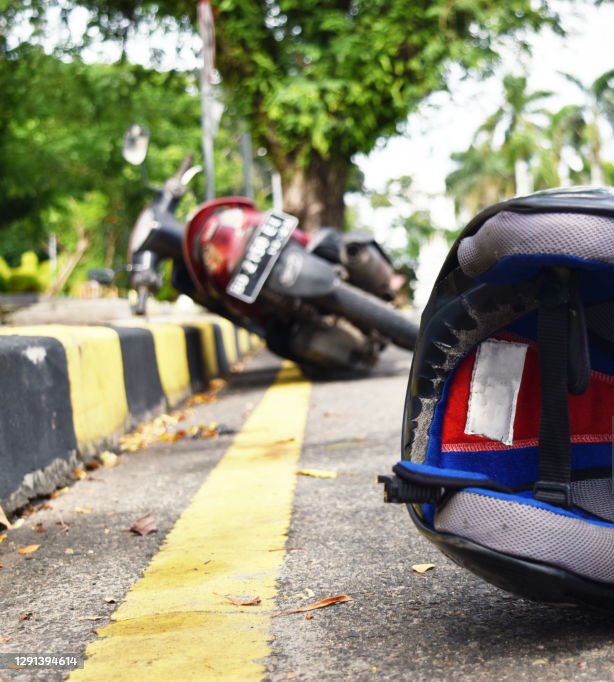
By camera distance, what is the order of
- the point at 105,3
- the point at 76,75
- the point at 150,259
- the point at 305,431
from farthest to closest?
the point at 76,75 → the point at 105,3 → the point at 150,259 → the point at 305,431

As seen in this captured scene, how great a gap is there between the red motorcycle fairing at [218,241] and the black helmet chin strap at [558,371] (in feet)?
17.8

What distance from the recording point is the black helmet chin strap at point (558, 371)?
1921 mm

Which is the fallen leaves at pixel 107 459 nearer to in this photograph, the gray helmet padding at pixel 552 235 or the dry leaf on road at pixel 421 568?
the dry leaf on road at pixel 421 568

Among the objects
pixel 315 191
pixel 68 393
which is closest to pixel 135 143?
pixel 68 393

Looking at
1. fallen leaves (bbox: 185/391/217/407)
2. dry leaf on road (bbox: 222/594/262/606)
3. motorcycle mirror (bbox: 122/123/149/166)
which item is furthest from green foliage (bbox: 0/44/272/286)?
dry leaf on road (bbox: 222/594/262/606)

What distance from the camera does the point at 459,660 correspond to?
1.95m

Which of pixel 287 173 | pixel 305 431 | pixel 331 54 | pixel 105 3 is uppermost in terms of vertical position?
pixel 105 3

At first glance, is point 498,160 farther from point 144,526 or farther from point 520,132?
point 144,526

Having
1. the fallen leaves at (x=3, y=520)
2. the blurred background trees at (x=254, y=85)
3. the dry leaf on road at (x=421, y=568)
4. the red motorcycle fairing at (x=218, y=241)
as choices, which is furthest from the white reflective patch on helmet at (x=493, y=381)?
the blurred background trees at (x=254, y=85)

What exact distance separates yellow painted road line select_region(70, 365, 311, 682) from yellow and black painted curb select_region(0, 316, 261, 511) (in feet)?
1.82

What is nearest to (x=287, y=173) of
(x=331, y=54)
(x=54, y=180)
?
(x=331, y=54)

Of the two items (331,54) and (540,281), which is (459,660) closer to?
(540,281)

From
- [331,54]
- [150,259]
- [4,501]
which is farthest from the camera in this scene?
[331,54]

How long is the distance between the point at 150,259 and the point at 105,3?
785 centimetres
